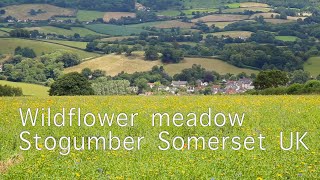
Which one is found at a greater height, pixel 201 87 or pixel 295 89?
pixel 295 89

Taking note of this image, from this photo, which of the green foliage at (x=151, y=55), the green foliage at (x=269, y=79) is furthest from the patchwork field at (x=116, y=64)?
the green foliage at (x=269, y=79)

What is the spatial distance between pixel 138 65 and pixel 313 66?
45.7 meters

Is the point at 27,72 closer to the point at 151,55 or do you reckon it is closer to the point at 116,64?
the point at 116,64

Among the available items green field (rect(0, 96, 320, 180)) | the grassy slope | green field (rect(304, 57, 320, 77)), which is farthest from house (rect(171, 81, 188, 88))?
green field (rect(0, 96, 320, 180))

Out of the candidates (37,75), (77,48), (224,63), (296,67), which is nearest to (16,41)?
(77,48)

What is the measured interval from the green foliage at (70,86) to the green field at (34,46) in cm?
10496

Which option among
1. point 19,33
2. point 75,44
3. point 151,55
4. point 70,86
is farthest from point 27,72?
point 19,33

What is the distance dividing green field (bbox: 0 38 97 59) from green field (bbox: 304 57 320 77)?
64131 mm

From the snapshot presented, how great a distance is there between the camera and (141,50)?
556ft

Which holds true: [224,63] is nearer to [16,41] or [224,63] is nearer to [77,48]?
[77,48]

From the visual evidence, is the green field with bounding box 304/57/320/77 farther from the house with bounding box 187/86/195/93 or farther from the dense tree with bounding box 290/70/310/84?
the house with bounding box 187/86/195/93

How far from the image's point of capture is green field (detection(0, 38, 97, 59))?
167 metres

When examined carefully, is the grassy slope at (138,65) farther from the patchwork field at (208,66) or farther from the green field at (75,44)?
the green field at (75,44)

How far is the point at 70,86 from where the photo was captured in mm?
58281
